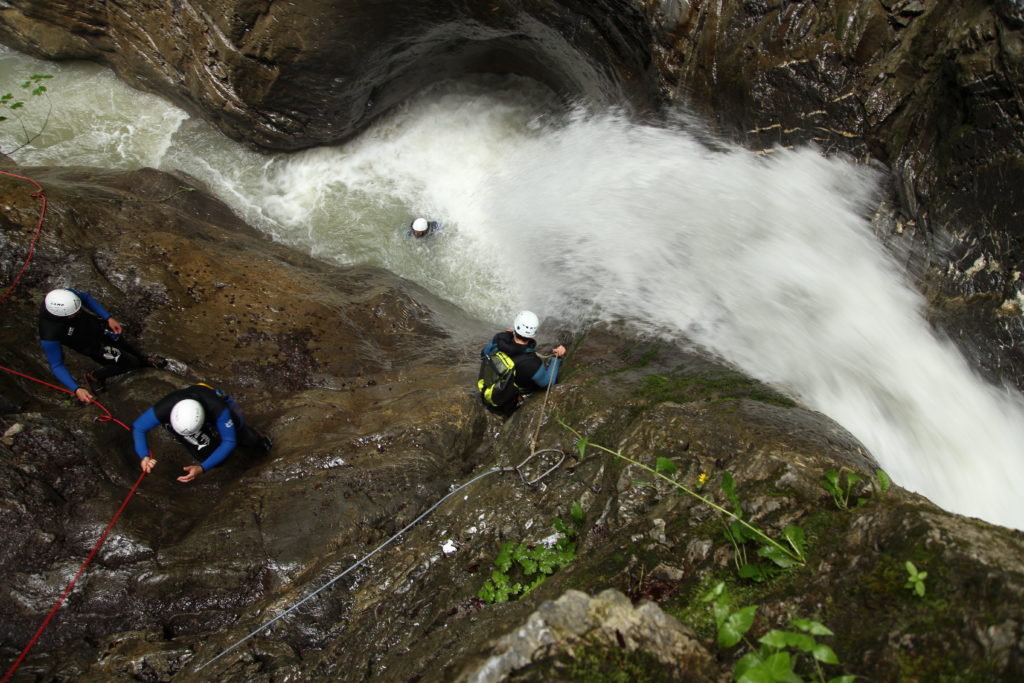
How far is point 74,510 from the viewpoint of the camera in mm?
4871

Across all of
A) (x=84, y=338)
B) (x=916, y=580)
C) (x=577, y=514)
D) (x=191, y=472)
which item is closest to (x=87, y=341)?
(x=84, y=338)

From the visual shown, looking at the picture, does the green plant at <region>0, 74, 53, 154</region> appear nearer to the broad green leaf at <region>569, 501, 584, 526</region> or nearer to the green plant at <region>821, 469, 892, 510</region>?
the broad green leaf at <region>569, 501, 584, 526</region>

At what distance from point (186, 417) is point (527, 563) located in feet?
10.6

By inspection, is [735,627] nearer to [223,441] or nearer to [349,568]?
[349,568]

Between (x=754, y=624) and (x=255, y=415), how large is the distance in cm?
525

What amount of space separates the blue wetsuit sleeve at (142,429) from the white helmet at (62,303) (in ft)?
4.40

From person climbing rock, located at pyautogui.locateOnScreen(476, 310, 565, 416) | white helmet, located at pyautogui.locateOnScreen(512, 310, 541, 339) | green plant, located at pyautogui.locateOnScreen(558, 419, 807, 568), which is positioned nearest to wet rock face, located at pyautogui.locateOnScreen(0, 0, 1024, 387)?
white helmet, located at pyautogui.locateOnScreen(512, 310, 541, 339)

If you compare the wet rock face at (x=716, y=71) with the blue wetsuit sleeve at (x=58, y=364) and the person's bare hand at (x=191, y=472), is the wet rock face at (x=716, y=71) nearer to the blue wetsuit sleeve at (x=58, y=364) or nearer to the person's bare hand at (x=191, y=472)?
the blue wetsuit sleeve at (x=58, y=364)

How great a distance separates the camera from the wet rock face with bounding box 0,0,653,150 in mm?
8297

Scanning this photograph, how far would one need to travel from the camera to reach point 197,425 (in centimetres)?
522

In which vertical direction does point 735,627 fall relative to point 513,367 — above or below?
above

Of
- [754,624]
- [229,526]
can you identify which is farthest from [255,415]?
[754,624]

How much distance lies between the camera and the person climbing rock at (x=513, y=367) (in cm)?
577

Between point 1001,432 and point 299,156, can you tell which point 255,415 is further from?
point 1001,432
